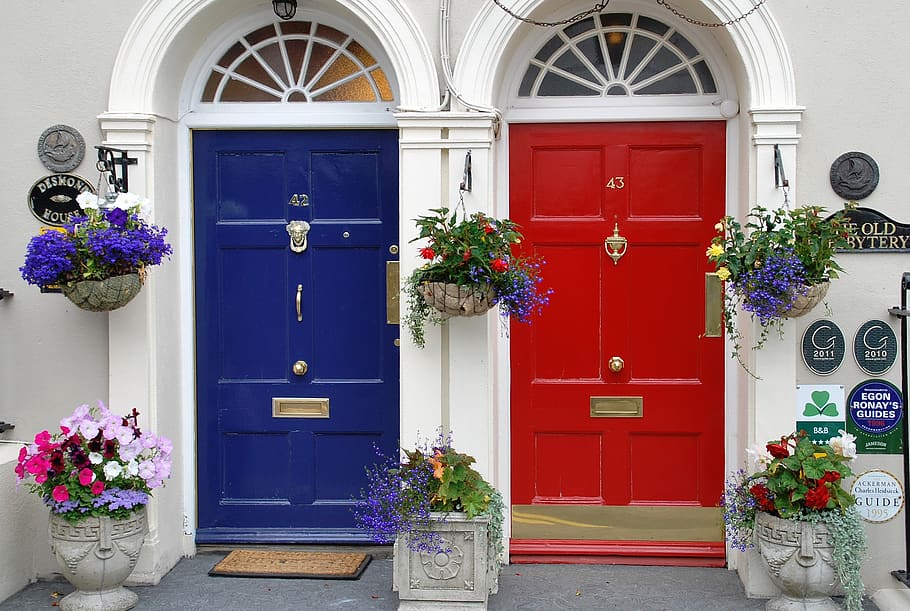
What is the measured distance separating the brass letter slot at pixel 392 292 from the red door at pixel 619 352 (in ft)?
2.18

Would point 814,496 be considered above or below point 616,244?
below

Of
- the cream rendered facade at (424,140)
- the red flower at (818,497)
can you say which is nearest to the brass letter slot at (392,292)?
the cream rendered facade at (424,140)

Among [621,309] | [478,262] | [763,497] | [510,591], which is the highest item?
[478,262]

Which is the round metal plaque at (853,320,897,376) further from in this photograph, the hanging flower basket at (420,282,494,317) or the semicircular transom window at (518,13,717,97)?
the hanging flower basket at (420,282,494,317)

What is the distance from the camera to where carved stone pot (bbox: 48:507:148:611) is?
495 centimetres

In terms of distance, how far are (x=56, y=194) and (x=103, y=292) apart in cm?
86

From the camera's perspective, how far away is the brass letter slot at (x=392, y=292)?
558 centimetres

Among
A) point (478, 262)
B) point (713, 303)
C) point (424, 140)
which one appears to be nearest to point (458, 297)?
point (478, 262)

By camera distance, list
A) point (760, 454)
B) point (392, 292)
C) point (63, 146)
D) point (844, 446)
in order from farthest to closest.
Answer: point (392, 292)
point (63, 146)
point (760, 454)
point (844, 446)

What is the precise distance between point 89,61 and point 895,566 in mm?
4909

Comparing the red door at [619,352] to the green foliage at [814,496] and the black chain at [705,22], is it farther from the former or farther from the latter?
the green foliage at [814,496]

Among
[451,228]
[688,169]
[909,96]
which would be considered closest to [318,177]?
[451,228]

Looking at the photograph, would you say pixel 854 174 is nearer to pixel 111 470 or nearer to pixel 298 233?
pixel 298 233

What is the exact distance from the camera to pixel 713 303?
5.63 meters
